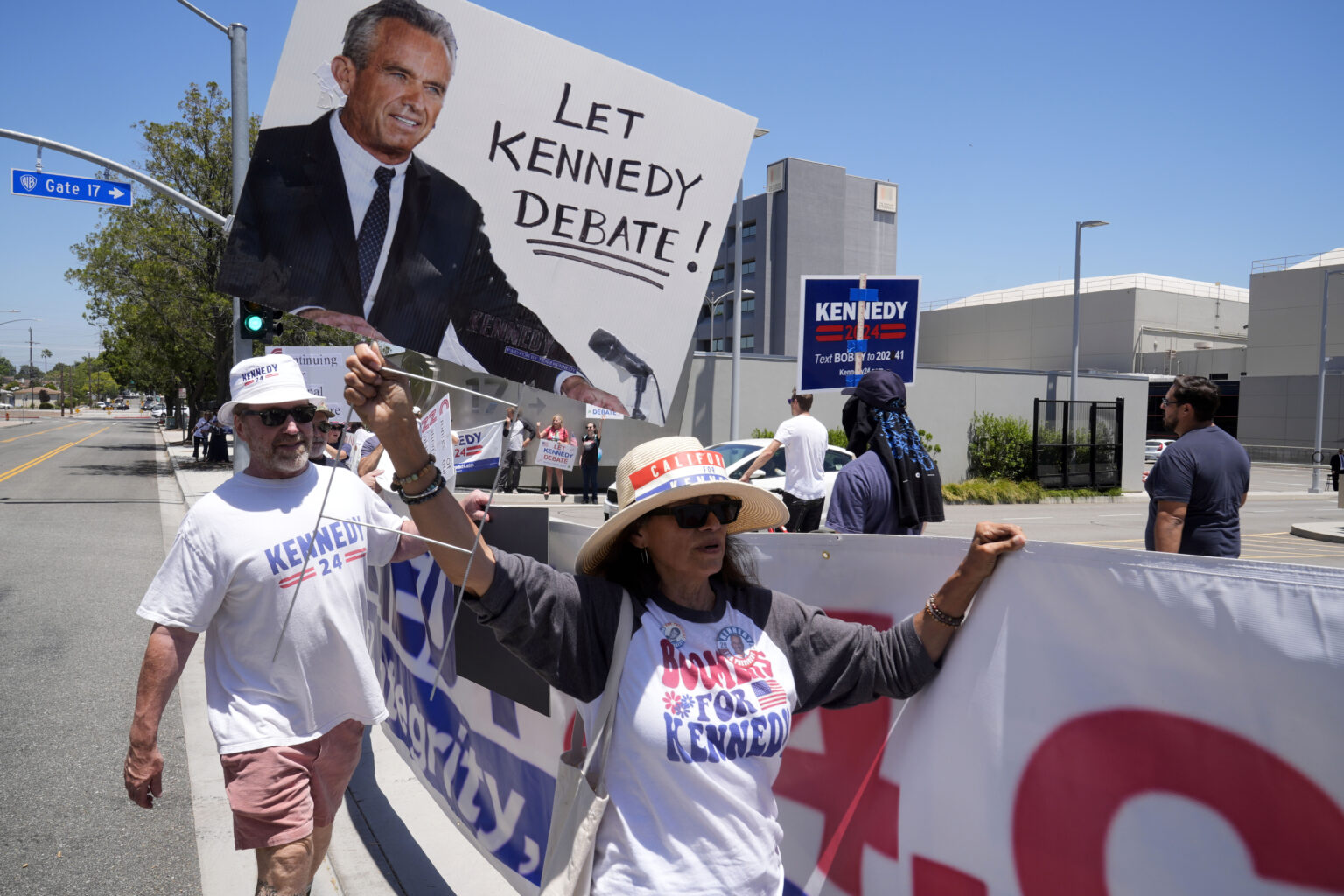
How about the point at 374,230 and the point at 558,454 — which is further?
the point at 558,454

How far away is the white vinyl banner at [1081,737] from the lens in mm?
1555

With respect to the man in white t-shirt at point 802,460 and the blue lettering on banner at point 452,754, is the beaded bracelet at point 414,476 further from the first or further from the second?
the man in white t-shirt at point 802,460

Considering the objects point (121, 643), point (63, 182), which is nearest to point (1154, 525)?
point (121, 643)

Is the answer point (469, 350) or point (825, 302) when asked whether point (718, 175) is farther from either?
point (825, 302)

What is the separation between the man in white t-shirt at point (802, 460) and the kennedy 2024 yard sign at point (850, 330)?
951 mm

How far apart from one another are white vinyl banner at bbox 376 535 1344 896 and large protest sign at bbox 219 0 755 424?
824 mm

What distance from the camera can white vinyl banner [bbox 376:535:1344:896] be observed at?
5.10ft

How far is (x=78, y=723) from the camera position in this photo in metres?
5.57

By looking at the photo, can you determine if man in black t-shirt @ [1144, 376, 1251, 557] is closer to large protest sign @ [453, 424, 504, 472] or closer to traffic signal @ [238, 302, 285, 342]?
large protest sign @ [453, 424, 504, 472]

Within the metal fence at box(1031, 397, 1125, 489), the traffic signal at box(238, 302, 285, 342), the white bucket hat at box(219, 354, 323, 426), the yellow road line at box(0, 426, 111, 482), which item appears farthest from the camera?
the metal fence at box(1031, 397, 1125, 489)

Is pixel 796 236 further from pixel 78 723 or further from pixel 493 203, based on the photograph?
pixel 493 203

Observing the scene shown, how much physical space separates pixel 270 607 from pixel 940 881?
2027 millimetres

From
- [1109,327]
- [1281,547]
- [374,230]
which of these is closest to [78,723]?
[374,230]

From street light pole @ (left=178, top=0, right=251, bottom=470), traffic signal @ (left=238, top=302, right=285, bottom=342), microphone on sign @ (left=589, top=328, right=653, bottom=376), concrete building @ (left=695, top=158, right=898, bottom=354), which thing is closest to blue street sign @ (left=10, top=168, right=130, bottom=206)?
street light pole @ (left=178, top=0, right=251, bottom=470)
